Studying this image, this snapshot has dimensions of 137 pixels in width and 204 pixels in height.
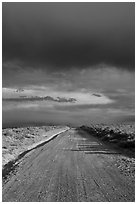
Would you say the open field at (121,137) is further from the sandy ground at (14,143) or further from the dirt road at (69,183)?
the sandy ground at (14,143)

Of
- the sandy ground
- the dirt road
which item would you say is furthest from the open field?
the sandy ground

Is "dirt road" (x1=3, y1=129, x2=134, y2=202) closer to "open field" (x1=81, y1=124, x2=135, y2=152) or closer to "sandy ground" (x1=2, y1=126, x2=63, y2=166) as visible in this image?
"sandy ground" (x1=2, y1=126, x2=63, y2=166)

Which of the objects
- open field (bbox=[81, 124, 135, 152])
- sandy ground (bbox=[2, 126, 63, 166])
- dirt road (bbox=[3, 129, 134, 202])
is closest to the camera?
dirt road (bbox=[3, 129, 134, 202])

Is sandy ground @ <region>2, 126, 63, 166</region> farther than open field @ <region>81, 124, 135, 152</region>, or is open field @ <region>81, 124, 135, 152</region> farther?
open field @ <region>81, 124, 135, 152</region>

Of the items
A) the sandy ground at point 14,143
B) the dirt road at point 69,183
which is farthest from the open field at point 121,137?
the sandy ground at point 14,143

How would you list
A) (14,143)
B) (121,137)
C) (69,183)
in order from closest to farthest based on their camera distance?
(69,183) < (14,143) < (121,137)

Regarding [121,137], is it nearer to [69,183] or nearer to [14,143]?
[14,143]

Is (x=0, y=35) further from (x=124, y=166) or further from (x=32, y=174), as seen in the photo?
(x=124, y=166)

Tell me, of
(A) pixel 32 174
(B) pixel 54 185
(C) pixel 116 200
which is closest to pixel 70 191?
(B) pixel 54 185

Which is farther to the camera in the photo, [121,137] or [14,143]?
[121,137]

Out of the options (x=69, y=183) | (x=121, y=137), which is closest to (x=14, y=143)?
(x=121, y=137)

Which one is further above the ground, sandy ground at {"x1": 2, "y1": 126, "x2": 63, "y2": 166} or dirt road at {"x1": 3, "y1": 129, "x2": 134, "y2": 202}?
dirt road at {"x1": 3, "y1": 129, "x2": 134, "y2": 202}

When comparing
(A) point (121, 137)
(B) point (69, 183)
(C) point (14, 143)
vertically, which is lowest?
(C) point (14, 143)

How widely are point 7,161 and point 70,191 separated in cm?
1071
